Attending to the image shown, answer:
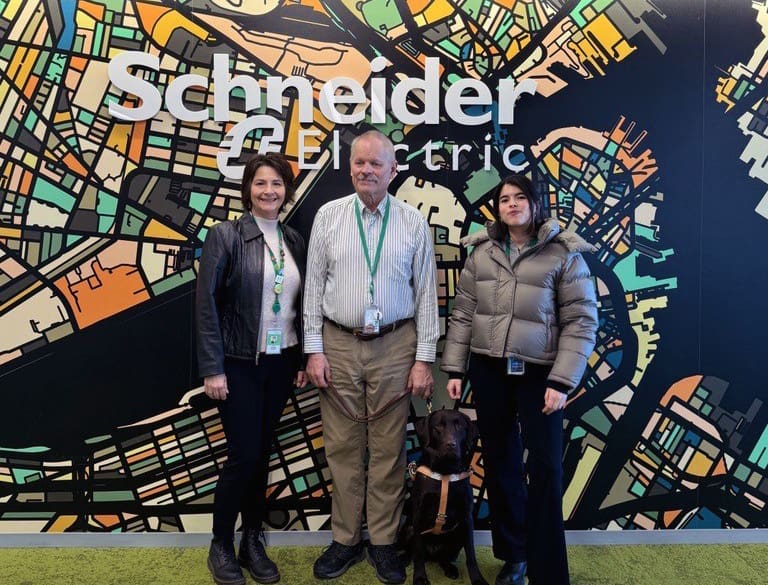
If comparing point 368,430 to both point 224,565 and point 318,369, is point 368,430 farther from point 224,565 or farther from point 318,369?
point 224,565

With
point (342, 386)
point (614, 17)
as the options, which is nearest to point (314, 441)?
point (342, 386)

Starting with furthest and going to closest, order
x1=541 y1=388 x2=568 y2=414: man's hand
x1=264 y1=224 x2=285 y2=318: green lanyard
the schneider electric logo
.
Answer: the schneider electric logo
x1=264 y1=224 x2=285 y2=318: green lanyard
x1=541 y1=388 x2=568 y2=414: man's hand

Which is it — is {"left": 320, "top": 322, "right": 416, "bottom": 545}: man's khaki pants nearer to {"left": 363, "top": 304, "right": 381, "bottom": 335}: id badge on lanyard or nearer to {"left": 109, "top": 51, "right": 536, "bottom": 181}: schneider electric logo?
{"left": 363, "top": 304, "right": 381, "bottom": 335}: id badge on lanyard

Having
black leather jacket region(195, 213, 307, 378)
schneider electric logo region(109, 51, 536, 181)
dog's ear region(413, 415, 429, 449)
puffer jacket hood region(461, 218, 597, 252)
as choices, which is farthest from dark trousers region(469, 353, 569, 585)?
schneider electric logo region(109, 51, 536, 181)

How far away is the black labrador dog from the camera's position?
2258mm

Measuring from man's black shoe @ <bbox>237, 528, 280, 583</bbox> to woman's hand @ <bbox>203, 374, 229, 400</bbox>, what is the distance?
0.68 metres

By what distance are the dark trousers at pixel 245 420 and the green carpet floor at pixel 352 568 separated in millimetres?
365

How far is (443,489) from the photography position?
2.26m

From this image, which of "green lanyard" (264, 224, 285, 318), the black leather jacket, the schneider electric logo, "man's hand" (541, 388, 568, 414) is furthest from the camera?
the schneider electric logo

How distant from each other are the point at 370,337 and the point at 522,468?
0.87 m

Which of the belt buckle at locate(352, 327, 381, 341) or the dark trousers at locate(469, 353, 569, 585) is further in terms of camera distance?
the belt buckle at locate(352, 327, 381, 341)

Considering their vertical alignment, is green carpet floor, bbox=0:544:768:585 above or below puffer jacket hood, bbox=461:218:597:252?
below

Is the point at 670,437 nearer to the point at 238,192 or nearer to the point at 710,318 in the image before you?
the point at 710,318

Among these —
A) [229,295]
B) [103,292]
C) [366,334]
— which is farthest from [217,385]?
[103,292]
